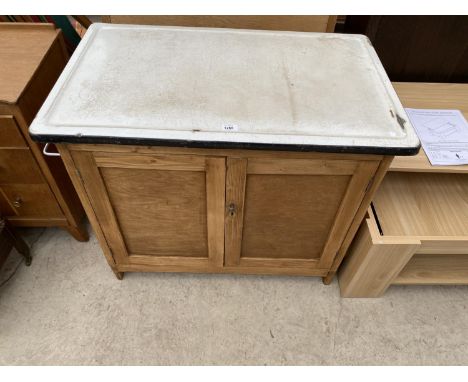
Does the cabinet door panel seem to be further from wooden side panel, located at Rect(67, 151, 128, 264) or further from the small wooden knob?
the small wooden knob

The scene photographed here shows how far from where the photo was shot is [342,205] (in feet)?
2.95

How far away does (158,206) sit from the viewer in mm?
921

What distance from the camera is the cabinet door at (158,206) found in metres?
0.79

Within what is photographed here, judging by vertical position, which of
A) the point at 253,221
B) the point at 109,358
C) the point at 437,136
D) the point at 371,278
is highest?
the point at 437,136

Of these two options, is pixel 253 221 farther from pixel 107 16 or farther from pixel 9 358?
pixel 9 358

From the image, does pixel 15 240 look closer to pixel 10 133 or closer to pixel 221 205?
pixel 10 133

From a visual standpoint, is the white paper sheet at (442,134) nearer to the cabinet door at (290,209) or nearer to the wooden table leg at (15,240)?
the cabinet door at (290,209)

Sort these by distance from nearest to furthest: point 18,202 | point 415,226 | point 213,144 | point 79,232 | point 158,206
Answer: point 213,144 < point 158,206 < point 415,226 < point 18,202 < point 79,232

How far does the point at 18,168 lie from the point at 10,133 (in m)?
0.14

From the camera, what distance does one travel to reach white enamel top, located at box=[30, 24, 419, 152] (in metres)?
0.73

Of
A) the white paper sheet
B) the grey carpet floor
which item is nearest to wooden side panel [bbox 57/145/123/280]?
the grey carpet floor

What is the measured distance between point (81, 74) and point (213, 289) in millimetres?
810

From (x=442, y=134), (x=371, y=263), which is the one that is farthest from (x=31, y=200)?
(x=442, y=134)

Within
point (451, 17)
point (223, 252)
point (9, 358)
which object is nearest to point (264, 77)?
point (223, 252)
